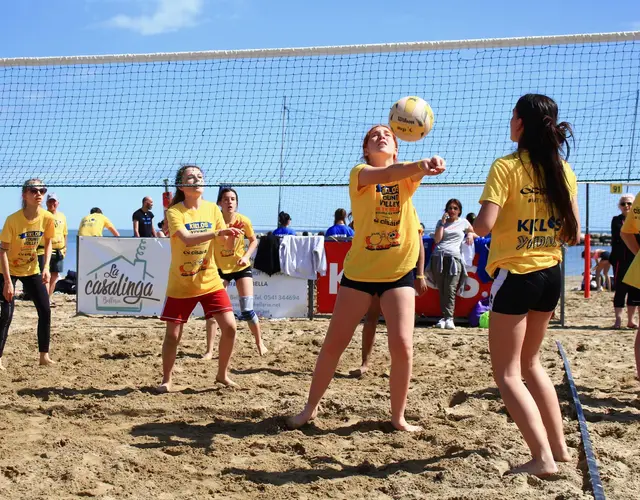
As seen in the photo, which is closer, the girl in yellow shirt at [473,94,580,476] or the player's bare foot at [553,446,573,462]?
the girl in yellow shirt at [473,94,580,476]

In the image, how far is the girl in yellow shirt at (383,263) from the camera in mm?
4238

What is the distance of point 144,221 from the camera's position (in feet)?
41.7

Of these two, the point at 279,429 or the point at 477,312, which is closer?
the point at 279,429

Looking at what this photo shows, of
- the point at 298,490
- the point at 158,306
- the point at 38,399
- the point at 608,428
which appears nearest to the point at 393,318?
the point at 298,490

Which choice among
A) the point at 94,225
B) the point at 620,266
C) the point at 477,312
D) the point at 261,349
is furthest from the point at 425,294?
the point at 94,225

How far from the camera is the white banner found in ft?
33.4

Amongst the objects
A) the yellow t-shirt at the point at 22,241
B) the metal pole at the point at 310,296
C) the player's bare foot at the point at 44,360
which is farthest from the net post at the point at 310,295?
the yellow t-shirt at the point at 22,241

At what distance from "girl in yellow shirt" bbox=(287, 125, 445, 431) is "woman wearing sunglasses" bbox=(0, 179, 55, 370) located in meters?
3.21

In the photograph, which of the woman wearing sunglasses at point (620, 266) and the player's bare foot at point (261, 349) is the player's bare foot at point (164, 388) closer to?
the player's bare foot at point (261, 349)

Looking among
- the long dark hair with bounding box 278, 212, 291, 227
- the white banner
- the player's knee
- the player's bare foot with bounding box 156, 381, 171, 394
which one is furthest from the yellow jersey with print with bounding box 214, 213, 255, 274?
the long dark hair with bounding box 278, 212, 291, 227

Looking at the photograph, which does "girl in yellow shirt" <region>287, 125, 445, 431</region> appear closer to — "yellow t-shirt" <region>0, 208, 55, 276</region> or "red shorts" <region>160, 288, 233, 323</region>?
"red shorts" <region>160, 288, 233, 323</region>

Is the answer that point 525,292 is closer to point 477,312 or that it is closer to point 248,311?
point 248,311

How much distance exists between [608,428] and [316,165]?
3741 millimetres

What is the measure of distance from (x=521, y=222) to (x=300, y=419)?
→ 1.87 m
